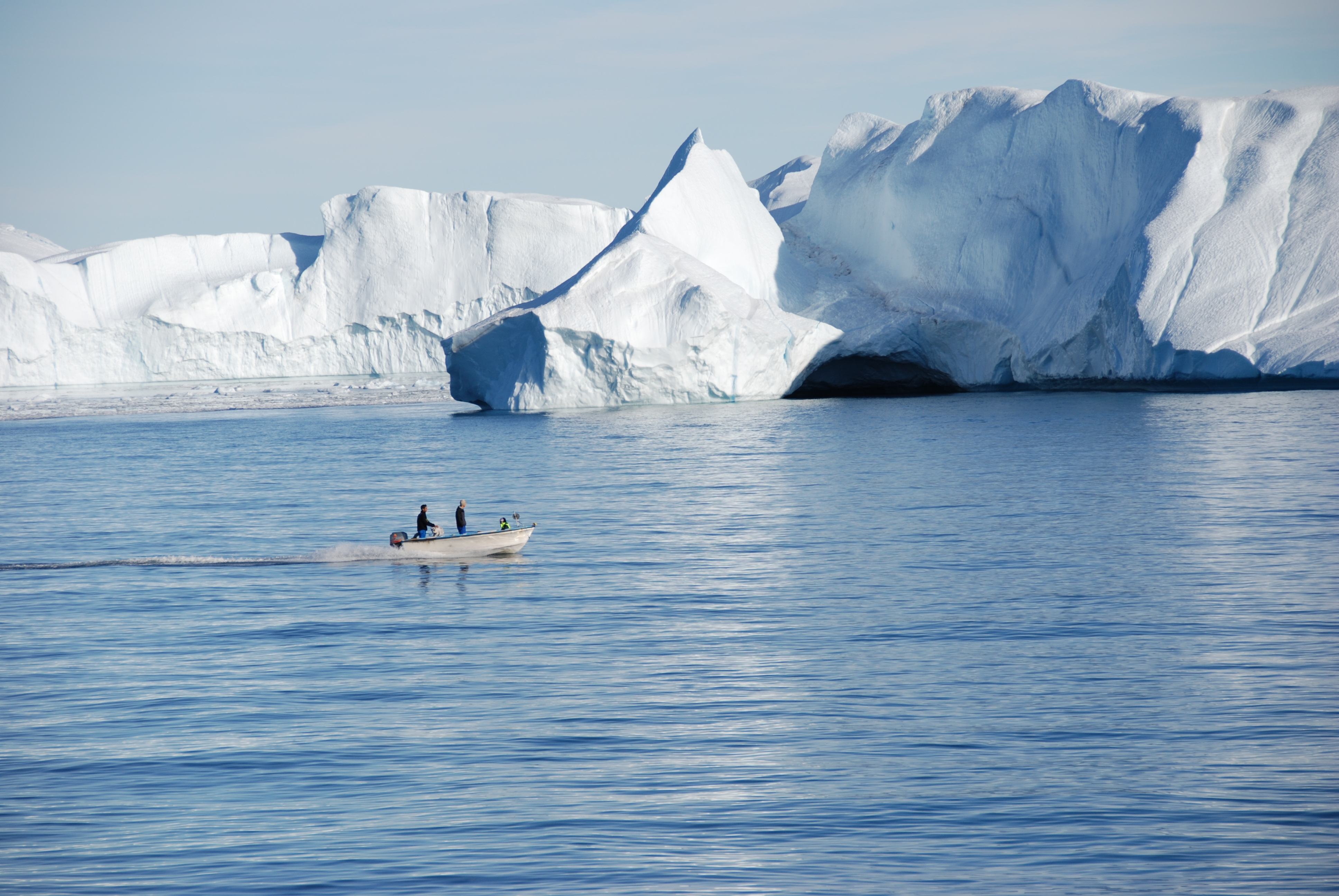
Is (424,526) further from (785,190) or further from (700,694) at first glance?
(785,190)

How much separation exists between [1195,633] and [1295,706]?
2.34m

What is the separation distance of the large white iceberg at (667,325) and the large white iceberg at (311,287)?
29.1 m

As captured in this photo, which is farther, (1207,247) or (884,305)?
(884,305)

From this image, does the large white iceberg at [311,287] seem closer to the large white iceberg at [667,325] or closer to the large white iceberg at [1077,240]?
the large white iceberg at [1077,240]

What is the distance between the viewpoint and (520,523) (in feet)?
64.5

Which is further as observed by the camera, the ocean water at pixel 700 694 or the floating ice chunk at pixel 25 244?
the floating ice chunk at pixel 25 244

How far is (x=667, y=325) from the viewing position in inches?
1554

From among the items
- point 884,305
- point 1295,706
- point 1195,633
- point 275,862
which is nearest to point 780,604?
point 1195,633

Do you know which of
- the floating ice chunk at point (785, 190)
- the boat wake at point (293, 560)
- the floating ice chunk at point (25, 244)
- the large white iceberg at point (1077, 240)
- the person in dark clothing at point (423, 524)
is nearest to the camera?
the person in dark clothing at point (423, 524)

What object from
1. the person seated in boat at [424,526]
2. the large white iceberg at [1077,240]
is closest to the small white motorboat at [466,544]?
the person seated in boat at [424,526]

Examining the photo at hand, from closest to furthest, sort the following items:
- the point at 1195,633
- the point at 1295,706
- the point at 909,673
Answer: the point at 1295,706, the point at 909,673, the point at 1195,633

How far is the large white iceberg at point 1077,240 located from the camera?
35.3 metres

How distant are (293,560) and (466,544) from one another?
251cm

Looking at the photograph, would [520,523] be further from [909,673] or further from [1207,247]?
[1207,247]
